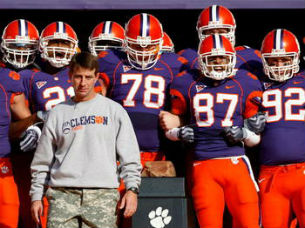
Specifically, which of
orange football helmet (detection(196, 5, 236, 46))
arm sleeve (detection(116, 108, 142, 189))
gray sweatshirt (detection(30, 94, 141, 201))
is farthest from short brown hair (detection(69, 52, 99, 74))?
orange football helmet (detection(196, 5, 236, 46))

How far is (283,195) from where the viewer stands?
5.37m

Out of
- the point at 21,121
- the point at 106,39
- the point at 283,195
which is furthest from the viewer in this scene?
the point at 106,39

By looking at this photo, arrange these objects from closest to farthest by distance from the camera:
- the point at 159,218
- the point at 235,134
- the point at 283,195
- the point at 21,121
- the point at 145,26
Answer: the point at 159,218, the point at 235,134, the point at 283,195, the point at 21,121, the point at 145,26

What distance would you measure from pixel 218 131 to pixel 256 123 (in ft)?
0.99

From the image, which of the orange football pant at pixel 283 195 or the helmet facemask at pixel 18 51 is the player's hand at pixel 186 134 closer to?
the orange football pant at pixel 283 195

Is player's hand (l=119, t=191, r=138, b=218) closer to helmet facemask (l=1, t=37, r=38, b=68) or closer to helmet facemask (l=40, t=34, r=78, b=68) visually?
helmet facemask (l=40, t=34, r=78, b=68)

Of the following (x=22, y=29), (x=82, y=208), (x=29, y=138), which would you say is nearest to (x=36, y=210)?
(x=82, y=208)

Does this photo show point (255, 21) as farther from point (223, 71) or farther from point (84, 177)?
point (84, 177)

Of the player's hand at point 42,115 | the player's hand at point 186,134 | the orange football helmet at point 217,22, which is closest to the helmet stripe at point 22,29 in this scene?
the player's hand at point 42,115

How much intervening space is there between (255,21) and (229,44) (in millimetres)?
2156

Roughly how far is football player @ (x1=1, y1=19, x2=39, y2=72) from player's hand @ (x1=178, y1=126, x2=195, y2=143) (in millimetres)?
1428

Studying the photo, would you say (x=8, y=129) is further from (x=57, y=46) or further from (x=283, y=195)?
(x=283, y=195)

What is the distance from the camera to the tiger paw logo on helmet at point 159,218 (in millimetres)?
4641

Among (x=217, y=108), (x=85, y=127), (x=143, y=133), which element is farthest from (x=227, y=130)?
(x=85, y=127)
